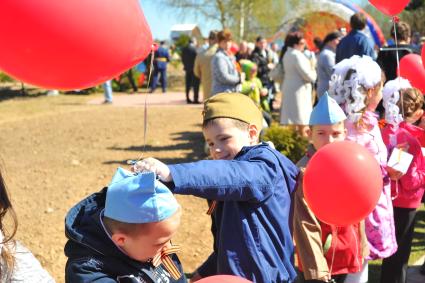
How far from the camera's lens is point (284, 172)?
7.83 ft

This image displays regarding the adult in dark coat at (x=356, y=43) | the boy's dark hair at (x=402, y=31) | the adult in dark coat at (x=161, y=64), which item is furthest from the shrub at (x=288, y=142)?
the adult in dark coat at (x=161, y=64)

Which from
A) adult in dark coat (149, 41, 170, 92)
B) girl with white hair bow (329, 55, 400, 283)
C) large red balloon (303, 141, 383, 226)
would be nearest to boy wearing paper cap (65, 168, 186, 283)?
large red balloon (303, 141, 383, 226)

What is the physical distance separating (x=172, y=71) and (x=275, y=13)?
6311 millimetres

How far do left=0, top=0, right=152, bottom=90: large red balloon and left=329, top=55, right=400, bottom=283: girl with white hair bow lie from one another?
2131 millimetres

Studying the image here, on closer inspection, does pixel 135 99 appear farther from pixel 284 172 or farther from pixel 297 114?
pixel 284 172

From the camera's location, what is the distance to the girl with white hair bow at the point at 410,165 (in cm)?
382

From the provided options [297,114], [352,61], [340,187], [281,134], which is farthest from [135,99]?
[340,187]

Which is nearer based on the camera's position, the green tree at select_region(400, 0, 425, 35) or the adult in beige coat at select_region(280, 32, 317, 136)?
the adult in beige coat at select_region(280, 32, 317, 136)

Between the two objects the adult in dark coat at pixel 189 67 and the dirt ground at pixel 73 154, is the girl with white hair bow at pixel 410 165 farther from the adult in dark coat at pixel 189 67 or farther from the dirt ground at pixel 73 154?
the adult in dark coat at pixel 189 67

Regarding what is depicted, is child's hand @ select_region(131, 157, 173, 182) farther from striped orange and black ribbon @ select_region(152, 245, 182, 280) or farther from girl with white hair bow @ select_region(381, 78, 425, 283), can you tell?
girl with white hair bow @ select_region(381, 78, 425, 283)

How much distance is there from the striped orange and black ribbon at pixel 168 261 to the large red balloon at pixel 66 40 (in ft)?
2.15

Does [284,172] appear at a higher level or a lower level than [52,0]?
lower

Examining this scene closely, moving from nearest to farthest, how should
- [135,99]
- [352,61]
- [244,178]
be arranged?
[244,178]
[352,61]
[135,99]

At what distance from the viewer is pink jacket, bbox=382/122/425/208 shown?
12.5 feet
